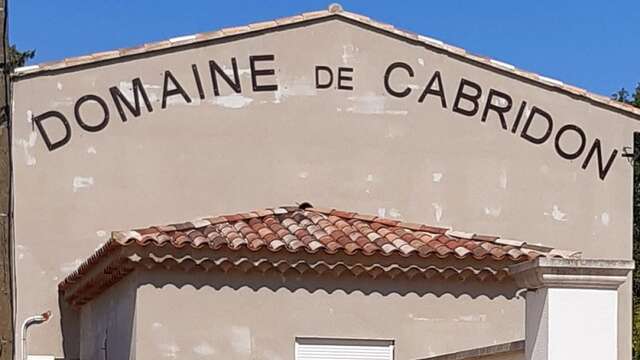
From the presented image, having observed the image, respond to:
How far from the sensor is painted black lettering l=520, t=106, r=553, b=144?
20.6 meters

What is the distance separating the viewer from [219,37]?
19953 mm

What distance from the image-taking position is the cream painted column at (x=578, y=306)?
30.4ft

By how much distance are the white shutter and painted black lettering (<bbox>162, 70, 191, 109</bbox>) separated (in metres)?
5.28

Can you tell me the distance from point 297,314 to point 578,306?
684 centimetres

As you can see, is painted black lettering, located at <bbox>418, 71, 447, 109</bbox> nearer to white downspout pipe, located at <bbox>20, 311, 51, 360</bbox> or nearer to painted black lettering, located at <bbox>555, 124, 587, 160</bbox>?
painted black lettering, located at <bbox>555, 124, 587, 160</bbox>

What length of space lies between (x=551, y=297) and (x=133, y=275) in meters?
7.31

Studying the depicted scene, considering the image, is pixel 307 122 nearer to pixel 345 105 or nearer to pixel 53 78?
pixel 345 105

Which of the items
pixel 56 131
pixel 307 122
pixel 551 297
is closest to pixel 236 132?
pixel 307 122

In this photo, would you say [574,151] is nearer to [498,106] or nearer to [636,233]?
[498,106]

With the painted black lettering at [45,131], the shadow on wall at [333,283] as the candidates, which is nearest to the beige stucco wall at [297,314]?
the shadow on wall at [333,283]

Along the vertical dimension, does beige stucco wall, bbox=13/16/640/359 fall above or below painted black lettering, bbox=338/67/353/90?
below

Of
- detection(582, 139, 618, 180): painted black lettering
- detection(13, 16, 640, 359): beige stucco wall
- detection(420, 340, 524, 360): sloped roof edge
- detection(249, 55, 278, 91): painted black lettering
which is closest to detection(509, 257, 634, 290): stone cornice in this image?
detection(420, 340, 524, 360): sloped roof edge

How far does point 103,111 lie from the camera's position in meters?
19.7

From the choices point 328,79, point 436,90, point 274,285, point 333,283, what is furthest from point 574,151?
point 274,285
